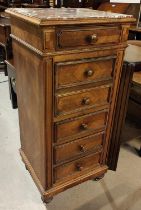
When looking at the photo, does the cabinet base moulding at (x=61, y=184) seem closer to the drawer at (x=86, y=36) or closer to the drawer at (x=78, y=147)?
the drawer at (x=78, y=147)

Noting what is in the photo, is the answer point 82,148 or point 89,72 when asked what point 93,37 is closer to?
point 89,72

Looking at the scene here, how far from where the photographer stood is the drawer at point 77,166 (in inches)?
51.1

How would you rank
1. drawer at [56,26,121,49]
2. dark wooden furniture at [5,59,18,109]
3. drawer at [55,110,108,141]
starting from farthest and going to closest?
dark wooden furniture at [5,59,18,109]
drawer at [55,110,108,141]
drawer at [56,26,121,49]

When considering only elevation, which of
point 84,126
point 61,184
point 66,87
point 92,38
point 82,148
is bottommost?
point 61,184

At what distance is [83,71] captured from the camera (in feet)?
3.47

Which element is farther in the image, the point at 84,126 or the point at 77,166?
the point at 77,166

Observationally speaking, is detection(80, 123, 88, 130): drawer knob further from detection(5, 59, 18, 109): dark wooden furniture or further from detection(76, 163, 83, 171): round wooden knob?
detection(5, 59, 18, 109): dark wooden furniture

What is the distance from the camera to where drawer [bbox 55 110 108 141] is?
1.15 metres

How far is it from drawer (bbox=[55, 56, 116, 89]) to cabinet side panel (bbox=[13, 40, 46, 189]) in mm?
85

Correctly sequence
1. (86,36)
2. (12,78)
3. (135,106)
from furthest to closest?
(135,106) → (12,78) → (86,36)

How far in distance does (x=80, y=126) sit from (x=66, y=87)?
0.90 feet

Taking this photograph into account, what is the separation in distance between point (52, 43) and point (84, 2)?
3789mm

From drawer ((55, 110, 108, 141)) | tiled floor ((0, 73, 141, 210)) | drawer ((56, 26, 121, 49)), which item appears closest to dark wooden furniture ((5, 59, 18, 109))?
tiled floor ((0, 73, 141, 210))

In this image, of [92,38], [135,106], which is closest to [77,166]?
[92,38]
